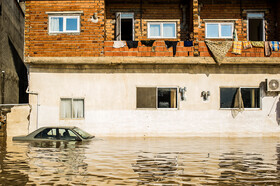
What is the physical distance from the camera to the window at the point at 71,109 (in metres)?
18.8

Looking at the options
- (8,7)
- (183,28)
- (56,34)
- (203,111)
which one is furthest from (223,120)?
(8,7)

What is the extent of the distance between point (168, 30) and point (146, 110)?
5035mm

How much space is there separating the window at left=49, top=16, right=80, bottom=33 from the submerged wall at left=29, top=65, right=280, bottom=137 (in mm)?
1986

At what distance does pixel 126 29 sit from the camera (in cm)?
2158

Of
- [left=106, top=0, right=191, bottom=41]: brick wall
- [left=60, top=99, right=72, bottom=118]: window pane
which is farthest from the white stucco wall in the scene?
[left=106, top=0, right=191, bottom=41]: brick wall

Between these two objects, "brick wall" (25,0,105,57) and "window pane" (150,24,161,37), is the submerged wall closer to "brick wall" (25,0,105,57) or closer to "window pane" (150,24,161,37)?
"brick wall" (25,0,105,57)

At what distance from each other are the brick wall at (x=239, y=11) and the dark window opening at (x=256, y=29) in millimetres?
327

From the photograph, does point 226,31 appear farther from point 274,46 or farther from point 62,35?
point 62,35

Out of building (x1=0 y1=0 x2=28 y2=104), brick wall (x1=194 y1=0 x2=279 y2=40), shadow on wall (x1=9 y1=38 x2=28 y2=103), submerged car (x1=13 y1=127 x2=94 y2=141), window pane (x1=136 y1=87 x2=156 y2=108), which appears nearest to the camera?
submerged car (x1=13 y1=127 x2=94 y2=141)

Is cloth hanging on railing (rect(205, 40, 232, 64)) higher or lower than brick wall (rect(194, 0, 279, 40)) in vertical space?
lower

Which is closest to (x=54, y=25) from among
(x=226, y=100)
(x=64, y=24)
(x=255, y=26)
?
(x=64, y=24)

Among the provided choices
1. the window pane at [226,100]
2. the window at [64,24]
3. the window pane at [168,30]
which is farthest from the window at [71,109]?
the window pane at [226,100]

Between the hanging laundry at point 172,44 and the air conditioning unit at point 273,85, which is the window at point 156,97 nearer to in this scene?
the hanging laundry at point 172,44

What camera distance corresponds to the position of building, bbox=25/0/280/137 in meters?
18.6
